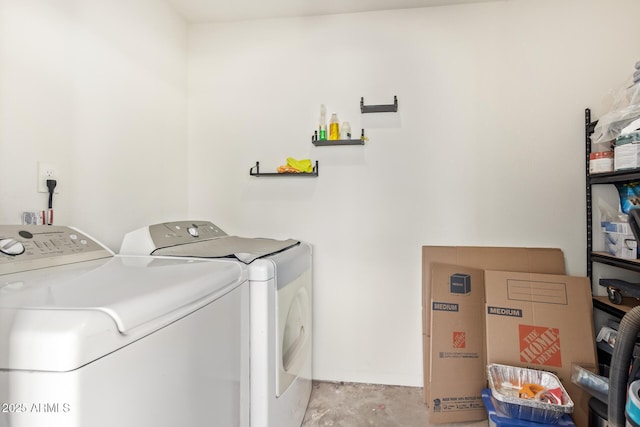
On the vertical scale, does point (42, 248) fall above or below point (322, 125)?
below

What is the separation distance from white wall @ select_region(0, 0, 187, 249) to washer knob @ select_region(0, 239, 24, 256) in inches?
10.5

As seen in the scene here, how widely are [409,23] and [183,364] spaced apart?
2.17m

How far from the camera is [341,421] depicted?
1.73 m

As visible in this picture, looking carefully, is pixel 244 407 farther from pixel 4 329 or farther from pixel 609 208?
pixel 609 208

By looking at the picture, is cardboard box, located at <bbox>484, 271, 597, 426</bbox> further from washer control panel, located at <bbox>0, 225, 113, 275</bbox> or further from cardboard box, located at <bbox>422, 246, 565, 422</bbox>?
washer control panel, located at <bbox>0, 225, 113, 275</bbox>

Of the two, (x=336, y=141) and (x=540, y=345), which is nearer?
(x=540, y=345)

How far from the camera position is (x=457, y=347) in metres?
1.79

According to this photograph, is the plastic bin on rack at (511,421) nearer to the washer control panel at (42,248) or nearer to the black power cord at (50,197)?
the washer control panel at (42,248)

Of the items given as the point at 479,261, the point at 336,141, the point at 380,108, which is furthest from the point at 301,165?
the point at 479,261

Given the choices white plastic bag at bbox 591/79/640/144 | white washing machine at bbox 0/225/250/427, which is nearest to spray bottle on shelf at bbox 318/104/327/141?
white washing machine at bbox 0/225/250/427

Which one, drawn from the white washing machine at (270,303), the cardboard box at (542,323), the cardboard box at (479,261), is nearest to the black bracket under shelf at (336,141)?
the white washing machine at (270,303)

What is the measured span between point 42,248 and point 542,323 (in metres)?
2.18

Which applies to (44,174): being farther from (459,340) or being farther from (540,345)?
(540,345)

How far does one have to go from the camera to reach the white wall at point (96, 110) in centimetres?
120
